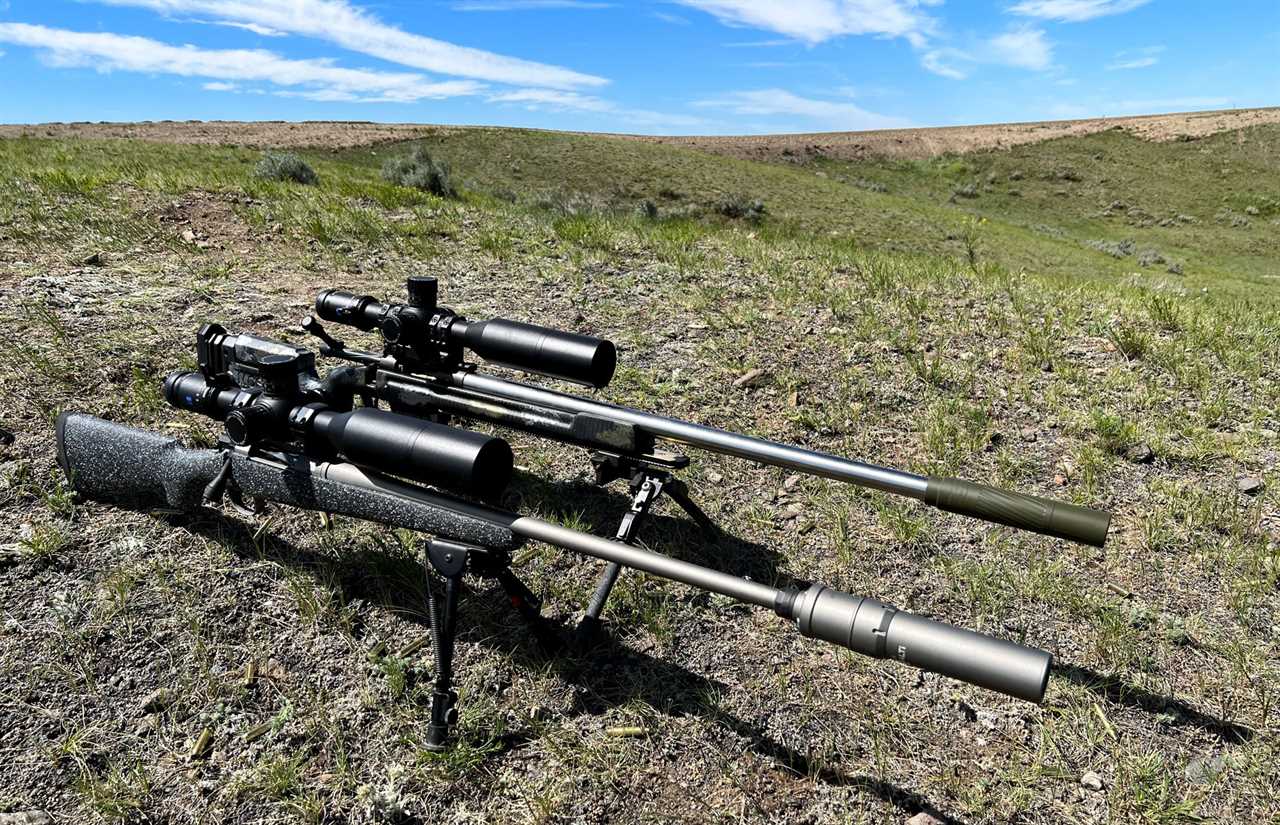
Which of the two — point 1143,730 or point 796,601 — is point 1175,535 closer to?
point 1143,730

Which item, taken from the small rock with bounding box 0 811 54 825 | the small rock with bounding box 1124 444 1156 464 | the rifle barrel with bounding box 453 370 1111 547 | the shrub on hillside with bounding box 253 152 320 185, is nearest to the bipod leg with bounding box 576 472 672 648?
the rifle barrel with bounding box 453 370 1111 547

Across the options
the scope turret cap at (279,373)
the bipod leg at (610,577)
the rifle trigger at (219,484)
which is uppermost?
the scope turret cap at (279,373)

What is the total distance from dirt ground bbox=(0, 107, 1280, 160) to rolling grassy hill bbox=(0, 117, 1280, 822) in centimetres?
3884

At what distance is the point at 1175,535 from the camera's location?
183 inches

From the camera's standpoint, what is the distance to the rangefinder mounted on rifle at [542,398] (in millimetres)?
3682

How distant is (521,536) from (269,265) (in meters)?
6.84

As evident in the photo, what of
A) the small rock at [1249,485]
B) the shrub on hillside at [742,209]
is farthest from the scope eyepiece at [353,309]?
the shrub on hillside at [742,209]

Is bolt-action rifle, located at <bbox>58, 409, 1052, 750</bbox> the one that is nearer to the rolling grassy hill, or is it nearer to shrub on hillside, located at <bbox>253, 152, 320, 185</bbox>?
the rolling grassy hill

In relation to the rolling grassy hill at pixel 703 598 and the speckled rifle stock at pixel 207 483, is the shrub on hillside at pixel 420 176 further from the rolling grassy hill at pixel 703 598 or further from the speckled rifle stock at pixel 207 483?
the speckled rifle stock at pixel 207 483

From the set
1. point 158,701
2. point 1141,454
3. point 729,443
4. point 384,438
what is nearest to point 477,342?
point 384,438

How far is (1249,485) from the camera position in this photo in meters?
5.00

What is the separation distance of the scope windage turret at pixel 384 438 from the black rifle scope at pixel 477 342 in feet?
2.88

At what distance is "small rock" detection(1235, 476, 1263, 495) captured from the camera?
4.97m

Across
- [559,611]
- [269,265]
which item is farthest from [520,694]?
[269,265]
